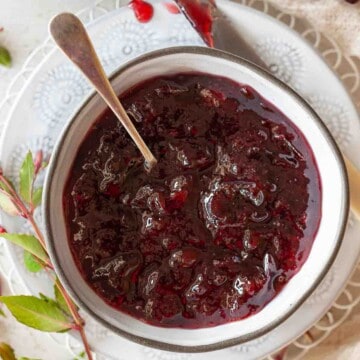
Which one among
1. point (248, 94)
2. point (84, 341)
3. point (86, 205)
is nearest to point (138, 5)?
point (248, 94)

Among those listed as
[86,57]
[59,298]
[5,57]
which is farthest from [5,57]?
[59,298]

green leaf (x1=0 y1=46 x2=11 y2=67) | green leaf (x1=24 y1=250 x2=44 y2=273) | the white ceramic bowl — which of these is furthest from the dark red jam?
green leaf (x1=24 y1=250 x2=44 y2=273)

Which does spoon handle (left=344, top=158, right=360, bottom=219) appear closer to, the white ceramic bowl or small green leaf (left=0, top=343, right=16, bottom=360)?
the white ceramic bowl

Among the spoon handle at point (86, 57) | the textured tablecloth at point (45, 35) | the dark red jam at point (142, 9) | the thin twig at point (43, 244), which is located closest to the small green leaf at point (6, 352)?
the textured tablecloth at point (45, 35)

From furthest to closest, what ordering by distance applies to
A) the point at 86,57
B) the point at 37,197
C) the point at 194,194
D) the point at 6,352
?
1. the point at 6,352
2. the point at 37,197
3. the point at 194,194
4. the point at 86,57

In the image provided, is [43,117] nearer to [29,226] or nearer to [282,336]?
[29,226]

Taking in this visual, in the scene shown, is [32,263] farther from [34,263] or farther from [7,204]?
[7,204]
